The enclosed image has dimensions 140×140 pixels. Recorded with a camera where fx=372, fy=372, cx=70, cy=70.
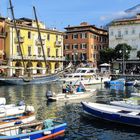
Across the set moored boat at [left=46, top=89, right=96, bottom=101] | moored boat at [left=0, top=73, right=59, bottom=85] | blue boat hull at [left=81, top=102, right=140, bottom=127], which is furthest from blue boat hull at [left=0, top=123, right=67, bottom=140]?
moored boat at [left=0, top=73, right=59, bottom=85]

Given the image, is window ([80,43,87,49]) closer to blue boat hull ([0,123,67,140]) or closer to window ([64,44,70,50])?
window ([64,44,70,50])

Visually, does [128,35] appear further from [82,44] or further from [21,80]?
[21,80]

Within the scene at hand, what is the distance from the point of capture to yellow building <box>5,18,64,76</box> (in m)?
86.8

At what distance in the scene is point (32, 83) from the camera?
72250 millimetres

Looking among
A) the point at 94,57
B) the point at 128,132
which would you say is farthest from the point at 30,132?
the point at 94,57

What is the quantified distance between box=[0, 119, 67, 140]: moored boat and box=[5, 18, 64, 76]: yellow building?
5739 cm

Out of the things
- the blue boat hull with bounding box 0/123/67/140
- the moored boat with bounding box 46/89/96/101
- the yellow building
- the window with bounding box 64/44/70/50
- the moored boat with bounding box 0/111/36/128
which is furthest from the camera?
the window with bounding box 64/44/70/50

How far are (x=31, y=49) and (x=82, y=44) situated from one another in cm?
1798

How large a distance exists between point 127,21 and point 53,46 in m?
23.2

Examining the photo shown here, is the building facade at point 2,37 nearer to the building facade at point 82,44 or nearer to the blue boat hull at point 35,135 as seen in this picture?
A: the building facade at point 82,44

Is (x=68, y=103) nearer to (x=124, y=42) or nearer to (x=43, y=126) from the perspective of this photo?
(x=43, y=126)

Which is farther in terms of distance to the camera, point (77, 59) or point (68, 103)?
point (77, 59)

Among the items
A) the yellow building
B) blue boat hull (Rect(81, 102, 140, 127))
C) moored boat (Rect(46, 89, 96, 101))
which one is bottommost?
blue boat hull (Rect(81, 102, 140, 127))

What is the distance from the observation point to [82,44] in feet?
346
